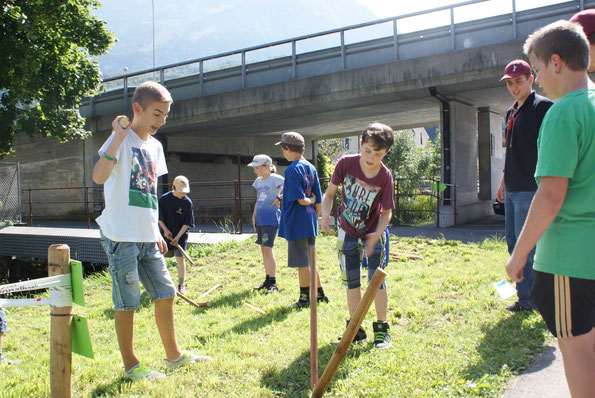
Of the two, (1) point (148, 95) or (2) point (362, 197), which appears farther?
(2) point (362, 197)

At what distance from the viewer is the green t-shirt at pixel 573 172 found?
192 cm

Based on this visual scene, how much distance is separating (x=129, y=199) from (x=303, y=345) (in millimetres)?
1791

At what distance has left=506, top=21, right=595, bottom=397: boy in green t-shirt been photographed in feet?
6.32

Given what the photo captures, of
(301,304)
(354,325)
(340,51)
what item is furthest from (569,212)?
(340,51)

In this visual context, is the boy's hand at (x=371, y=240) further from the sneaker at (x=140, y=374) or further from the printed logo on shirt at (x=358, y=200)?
the sneaker at (x=140, y=374)

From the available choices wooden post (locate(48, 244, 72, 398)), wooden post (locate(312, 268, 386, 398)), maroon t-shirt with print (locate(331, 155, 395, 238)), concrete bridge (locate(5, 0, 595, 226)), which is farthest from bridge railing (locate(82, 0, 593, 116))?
wooden post (locate(48, 244, 72, 398))

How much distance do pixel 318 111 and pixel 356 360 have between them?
1544cm

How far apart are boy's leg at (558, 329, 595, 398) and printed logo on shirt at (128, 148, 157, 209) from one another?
2.51 meters

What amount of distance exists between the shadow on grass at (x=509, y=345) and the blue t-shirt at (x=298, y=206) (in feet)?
6.39

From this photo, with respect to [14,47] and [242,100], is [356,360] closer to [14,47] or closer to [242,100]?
[14,47]

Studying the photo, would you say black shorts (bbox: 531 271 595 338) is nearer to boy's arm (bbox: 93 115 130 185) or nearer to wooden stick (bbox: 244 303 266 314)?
boy's arm (bbox: 93 115 130 185)

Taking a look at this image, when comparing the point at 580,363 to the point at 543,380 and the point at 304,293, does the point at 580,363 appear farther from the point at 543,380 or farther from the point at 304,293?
the point at 304,293

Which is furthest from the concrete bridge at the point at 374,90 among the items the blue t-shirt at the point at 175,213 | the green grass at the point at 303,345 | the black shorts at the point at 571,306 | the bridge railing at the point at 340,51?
the black shorts at the point at 571,306

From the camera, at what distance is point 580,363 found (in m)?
1.95
